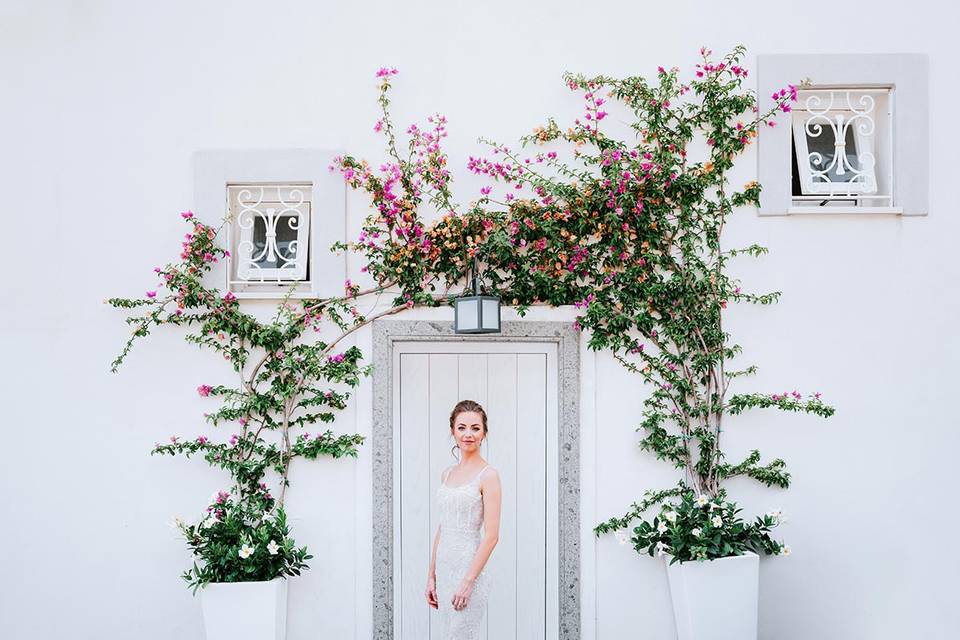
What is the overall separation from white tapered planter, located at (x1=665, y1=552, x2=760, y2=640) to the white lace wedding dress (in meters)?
1.08

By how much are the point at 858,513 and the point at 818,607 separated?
1.82 feet

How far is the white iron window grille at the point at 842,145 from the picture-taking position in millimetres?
5129

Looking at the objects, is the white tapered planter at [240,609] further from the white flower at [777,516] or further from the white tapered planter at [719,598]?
the white flower at [777,516]

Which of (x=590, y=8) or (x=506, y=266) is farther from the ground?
(x=590, y=8)

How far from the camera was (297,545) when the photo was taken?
16.3ft

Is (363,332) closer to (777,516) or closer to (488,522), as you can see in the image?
(488,522)

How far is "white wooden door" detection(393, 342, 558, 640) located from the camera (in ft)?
16.9

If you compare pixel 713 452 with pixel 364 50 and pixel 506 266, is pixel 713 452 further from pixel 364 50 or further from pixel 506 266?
pixel 364 50

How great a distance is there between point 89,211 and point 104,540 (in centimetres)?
180

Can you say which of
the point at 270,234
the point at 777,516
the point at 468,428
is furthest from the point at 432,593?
the point at 270,234

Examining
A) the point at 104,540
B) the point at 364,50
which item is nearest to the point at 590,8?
the point at 364,50

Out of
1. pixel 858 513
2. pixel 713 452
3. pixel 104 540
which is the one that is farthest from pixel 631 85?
pixel 104 540

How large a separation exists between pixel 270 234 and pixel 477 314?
134 cm

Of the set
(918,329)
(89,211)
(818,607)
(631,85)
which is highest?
(631,85)
